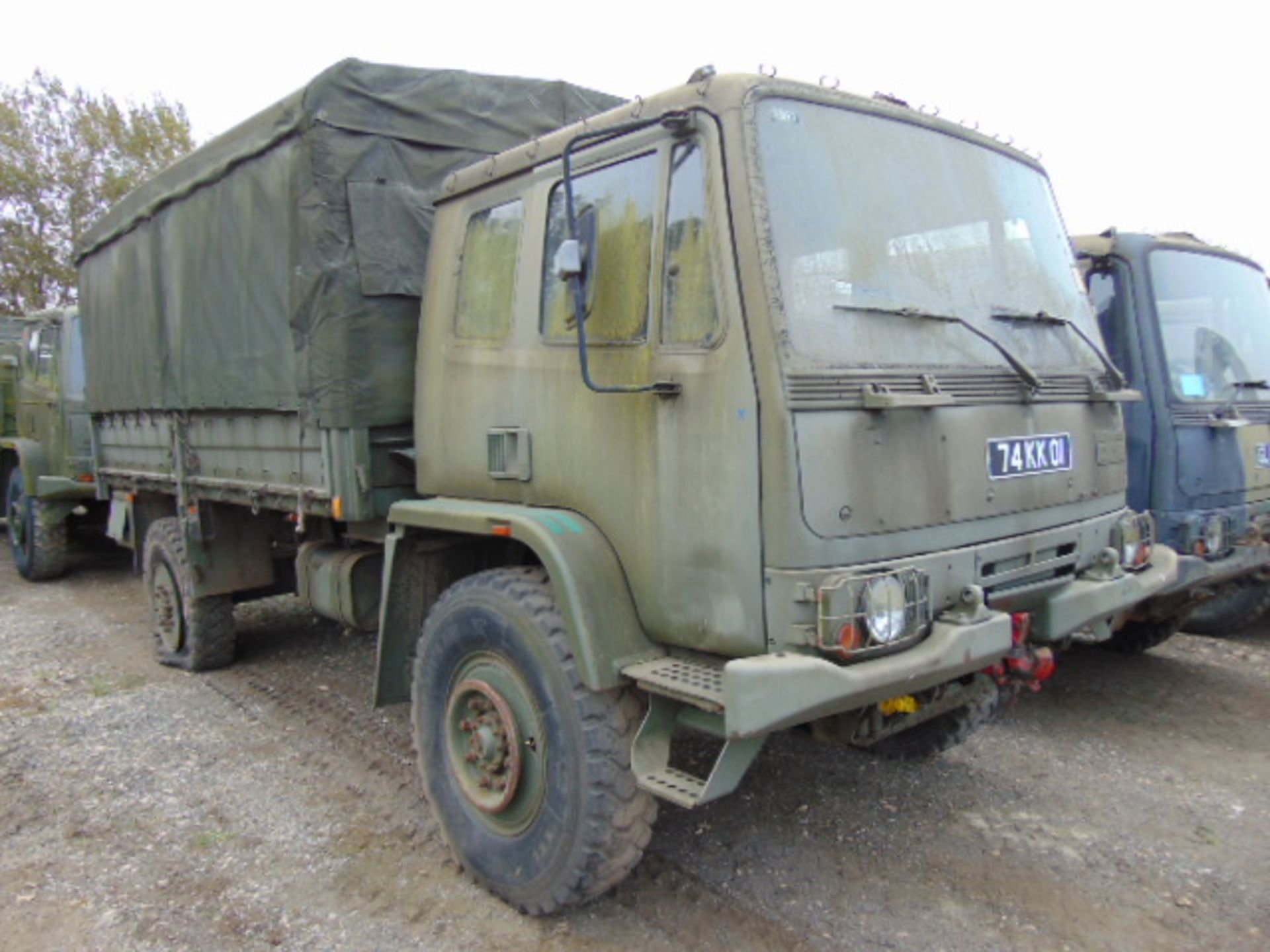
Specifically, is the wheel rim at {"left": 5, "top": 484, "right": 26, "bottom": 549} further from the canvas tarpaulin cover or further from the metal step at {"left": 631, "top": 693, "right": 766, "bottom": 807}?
the metal step at {"left": 631, "top": 693, "right": 766, "bottom": 807}

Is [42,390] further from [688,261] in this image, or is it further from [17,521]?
[688,261]

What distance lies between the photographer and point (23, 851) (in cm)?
391

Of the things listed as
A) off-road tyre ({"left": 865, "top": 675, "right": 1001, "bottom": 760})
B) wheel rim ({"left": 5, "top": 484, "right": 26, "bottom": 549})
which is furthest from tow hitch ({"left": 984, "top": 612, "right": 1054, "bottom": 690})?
wheel rim ({"left": 5, "top": 484, "right": 26, "bottom": 549})

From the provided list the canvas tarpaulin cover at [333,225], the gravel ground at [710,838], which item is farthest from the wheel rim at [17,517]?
the canvas tarpaulin cover at [333,225]

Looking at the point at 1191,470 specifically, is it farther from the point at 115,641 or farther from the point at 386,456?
the point at 115,641

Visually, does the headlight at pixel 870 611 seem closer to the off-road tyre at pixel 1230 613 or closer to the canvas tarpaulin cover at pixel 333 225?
the canvas tarpaulin cover at pixel 333 225

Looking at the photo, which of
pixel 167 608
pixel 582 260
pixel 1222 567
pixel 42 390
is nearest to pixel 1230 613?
pixel 1222 567

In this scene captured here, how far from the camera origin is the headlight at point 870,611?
2670 millimetres

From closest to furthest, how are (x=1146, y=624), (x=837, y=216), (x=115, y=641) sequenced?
(x=837, y=216)
(x=1146, y=624)
(x=115, y=641)

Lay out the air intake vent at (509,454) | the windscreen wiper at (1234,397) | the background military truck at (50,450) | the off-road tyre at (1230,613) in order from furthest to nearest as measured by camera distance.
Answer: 1. the background military truck at (50,450)
2. the off-road tyre at (1230,613)
3. the windscreen wiper at (1234,397)
4. the air intake vent at (509,454)

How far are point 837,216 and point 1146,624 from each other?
4356mm

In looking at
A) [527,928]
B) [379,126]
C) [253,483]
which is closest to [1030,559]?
[527,928]

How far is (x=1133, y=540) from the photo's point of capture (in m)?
3.76

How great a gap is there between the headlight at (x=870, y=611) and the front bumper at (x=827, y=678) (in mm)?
48
